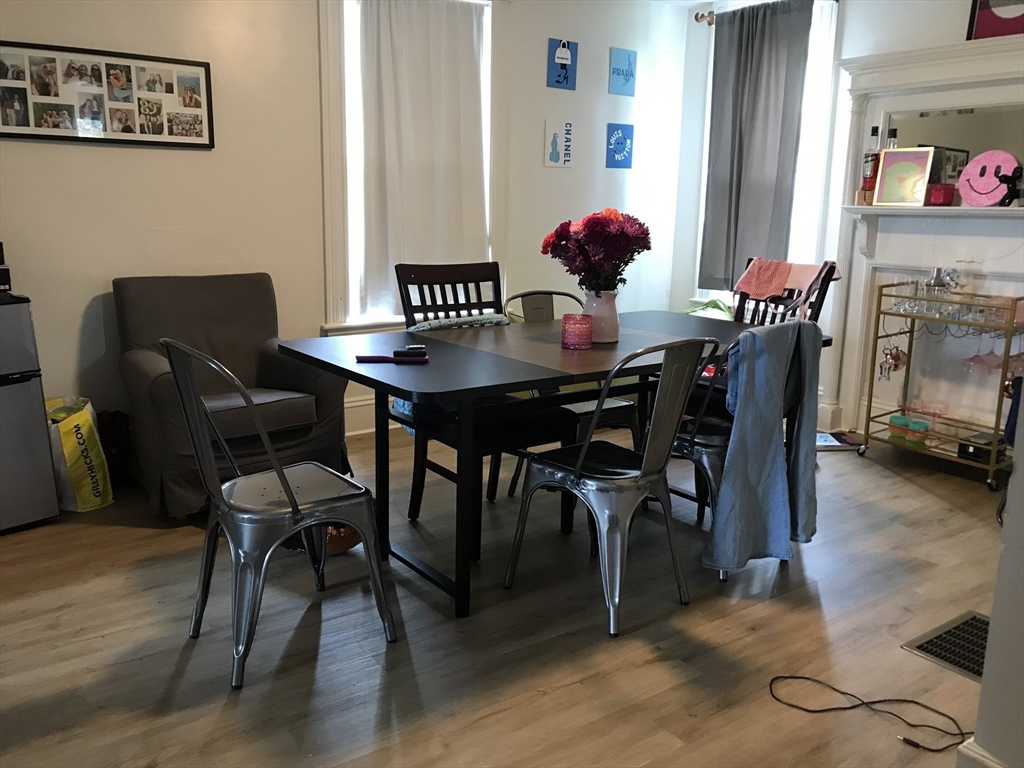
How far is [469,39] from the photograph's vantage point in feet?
14.8

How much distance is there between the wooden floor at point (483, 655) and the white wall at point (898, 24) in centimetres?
237

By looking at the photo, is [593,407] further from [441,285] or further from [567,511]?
[441,285]

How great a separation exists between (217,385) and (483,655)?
6.24ft

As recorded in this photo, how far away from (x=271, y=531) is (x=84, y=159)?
2.24 m

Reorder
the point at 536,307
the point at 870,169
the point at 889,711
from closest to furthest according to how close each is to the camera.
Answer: the point at 889,711 → the point at 536,307 → the point at 870,169

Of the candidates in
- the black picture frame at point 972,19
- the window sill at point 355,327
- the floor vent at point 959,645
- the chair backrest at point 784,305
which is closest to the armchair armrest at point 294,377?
the window sill at point 355,327

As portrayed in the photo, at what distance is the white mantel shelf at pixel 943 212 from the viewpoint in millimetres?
3824

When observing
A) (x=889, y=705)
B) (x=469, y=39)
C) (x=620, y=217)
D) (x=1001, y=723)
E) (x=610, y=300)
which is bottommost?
(x=889, y=705)

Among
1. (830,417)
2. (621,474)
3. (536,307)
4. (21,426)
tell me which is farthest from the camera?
(830,417)

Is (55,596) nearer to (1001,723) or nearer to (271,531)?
(271,531)

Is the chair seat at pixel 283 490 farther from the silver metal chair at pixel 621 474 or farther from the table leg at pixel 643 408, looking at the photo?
the table leg at pixel 643 408

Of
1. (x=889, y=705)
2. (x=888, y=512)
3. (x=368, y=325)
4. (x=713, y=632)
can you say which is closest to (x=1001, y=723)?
(x=889, y=705)

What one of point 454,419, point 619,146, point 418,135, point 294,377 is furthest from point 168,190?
point 619,146

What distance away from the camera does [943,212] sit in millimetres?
4035
